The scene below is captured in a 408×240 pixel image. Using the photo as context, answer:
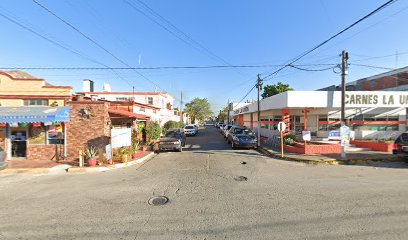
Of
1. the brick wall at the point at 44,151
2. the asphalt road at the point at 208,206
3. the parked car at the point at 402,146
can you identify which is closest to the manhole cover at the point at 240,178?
the asphalt road at the point at 208,206

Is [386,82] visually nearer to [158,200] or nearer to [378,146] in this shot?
[378,146]

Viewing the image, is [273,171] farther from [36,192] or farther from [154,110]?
[154,110]

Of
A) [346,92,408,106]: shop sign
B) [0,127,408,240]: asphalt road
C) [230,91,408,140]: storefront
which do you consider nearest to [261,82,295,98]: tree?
[230,91,408,140]: storefront

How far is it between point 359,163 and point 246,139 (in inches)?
288

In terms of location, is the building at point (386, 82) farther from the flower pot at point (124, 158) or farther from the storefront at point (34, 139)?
the storefront at point (34, 139)

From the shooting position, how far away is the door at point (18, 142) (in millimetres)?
11211

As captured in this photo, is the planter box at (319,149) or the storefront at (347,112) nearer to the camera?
the planter box at (319,149)

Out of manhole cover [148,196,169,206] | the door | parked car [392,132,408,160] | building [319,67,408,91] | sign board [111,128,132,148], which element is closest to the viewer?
manhole cover [148,196,169,206]

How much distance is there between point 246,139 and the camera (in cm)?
1580

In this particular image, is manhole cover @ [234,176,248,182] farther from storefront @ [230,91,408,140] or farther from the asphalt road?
storefront @ [230,91,408,140]

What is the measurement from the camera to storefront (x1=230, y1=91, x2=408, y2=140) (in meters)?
14.6

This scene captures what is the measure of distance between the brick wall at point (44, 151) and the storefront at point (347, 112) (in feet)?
50.0

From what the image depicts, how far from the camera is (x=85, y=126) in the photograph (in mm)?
11203

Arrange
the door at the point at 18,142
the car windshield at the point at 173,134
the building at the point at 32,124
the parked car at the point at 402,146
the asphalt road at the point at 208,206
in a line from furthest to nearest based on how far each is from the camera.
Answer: the car windshield at the point at 173,134
the door at the point at 18,142
the building at the point at 32,124
the parked car at the point at 402,146
the asphalt road at the point at 208,206
